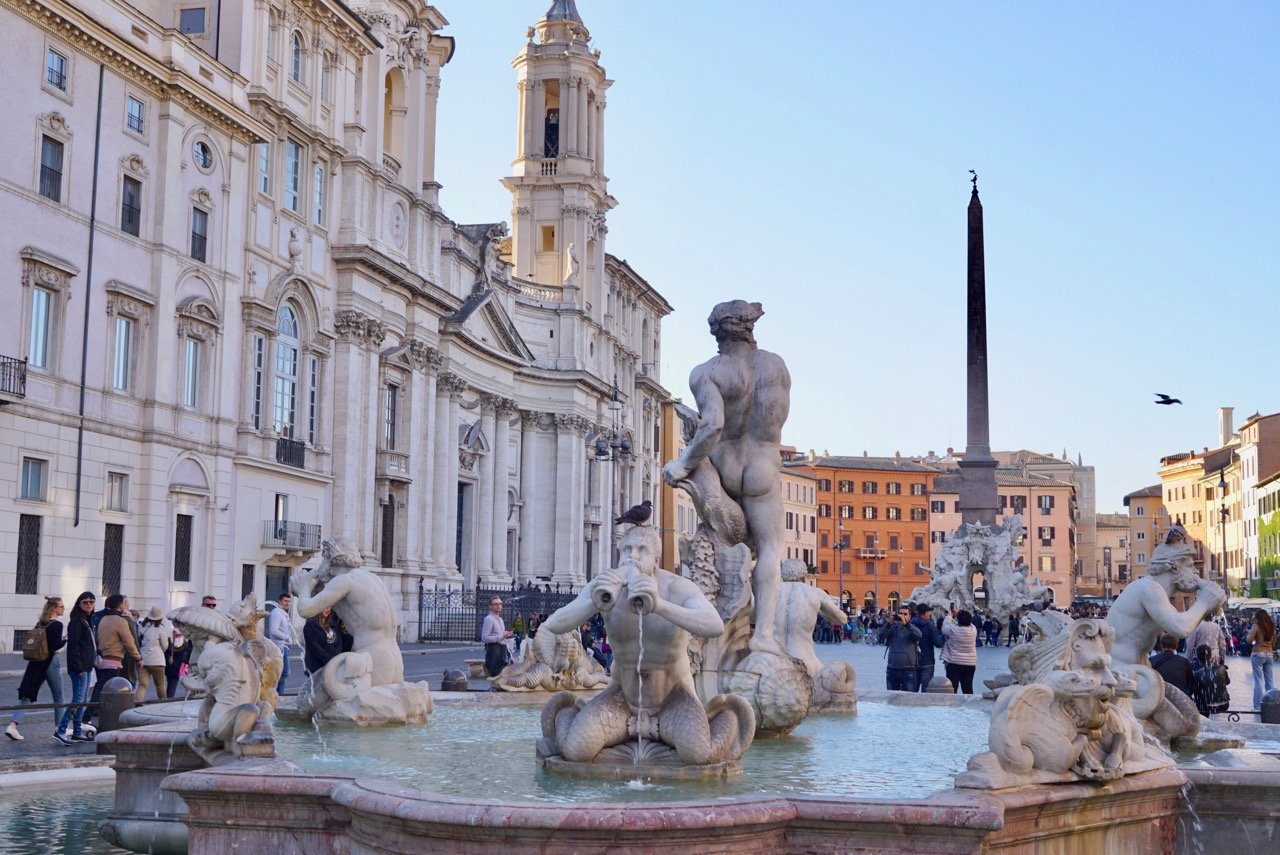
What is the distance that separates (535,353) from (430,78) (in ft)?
49.7

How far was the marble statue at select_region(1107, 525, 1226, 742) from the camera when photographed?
717 centimetres

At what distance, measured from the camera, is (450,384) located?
46.2m

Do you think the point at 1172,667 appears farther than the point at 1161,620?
Yes

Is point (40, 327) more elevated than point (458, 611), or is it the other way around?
point (40, 327)

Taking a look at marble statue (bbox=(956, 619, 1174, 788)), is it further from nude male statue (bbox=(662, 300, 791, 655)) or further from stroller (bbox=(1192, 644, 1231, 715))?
stroller (bbox=(1192, 644, 1231, 715))

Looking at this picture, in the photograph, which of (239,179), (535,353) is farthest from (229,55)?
(535,353)

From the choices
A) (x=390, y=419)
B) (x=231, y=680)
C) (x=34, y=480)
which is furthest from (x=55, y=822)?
(x=390, y=419)

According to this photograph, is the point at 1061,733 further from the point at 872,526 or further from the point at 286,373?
the point at 872,526

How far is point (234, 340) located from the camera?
3192 centimetres

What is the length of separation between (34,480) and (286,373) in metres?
10.2

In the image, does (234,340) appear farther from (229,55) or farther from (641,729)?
(641,729)

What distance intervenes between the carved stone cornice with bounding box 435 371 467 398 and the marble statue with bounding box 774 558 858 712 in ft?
121

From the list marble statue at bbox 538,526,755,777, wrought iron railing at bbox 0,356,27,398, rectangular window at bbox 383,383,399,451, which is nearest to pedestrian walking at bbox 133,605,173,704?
marble statue at bbox 538,526,755,777

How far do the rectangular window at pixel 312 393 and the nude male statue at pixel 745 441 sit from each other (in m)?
Result: 29.4
